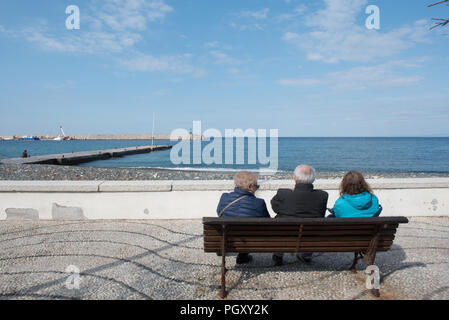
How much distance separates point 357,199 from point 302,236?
87 centimetres

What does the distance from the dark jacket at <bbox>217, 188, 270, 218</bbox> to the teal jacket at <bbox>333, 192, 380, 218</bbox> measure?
2.92 ft

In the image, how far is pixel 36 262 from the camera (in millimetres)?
3717

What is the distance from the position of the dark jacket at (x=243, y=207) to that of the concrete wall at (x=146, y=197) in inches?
76.9

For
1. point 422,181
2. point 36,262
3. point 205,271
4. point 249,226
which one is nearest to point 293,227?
point 249,226

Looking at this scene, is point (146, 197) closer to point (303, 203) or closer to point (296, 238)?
point (303, 203)

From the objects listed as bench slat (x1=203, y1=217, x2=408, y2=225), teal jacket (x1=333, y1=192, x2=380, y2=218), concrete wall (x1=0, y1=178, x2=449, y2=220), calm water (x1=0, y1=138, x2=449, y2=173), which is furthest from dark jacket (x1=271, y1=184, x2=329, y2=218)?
calm water (x1=0, y1=138, x2=449, y2=173)

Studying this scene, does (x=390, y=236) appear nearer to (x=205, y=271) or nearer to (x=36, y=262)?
(x=205, y=271)

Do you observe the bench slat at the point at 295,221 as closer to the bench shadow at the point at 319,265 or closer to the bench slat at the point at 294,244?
the bench slat at the point at 294,244

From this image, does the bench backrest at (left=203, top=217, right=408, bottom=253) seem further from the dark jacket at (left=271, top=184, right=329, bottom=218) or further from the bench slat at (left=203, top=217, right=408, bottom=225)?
the dark jacket at (left=271, top=184, right=329, bottom=218)

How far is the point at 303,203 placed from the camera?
328 cm

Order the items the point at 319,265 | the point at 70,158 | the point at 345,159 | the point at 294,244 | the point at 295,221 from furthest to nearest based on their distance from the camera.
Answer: the point at 345,159, the point at 70,158, the point at 319,265, the point at 294,244, the point at 295,221

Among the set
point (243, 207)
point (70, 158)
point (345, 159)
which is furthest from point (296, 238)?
point (345, 159)

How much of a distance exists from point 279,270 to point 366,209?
1.25 metres

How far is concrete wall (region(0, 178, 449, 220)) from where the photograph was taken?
534 cm
